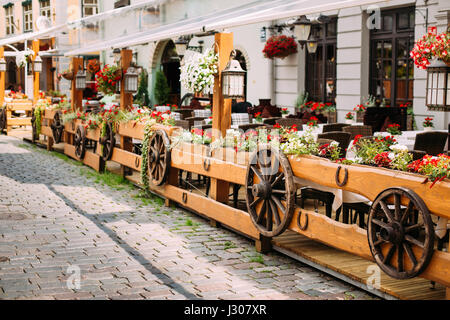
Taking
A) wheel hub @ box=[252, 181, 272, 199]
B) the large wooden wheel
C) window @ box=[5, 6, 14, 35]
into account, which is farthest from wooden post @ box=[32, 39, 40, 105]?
window @ box=[5, 6, 14, 35]

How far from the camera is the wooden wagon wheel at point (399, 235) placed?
4414mm

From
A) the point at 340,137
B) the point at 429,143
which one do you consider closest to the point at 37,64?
the point at 340,137

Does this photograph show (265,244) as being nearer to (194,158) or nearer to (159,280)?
(159,280)

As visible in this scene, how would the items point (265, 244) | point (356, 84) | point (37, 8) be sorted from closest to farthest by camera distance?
point (265, 244) → point (356, 84) → point (37, 8)

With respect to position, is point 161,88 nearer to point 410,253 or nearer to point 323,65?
point 323,65

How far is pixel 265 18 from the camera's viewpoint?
690cm

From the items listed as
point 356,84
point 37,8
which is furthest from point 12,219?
point 37,8

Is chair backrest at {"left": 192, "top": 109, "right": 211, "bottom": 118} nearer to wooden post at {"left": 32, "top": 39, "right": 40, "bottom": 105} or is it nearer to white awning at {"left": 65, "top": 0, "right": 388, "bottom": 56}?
white awning at {"left": 65, "top": 0, "right": 388, "bottom": 56}

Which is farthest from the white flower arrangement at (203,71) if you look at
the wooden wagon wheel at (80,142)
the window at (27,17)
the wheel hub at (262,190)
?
the window at (27,17)

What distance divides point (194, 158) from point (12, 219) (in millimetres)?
2491

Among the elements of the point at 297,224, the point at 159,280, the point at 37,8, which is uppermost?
the point at 37,8

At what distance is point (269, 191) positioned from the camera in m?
6.11

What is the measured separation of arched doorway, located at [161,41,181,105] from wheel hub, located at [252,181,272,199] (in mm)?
19785

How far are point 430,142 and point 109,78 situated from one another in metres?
6.02
